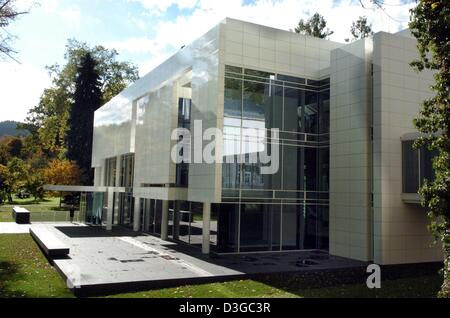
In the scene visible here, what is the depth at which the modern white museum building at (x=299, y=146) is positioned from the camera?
1730 centimetres

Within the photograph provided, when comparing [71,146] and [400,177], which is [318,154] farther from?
[71,146]

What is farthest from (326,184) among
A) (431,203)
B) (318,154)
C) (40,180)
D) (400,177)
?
(40,180)

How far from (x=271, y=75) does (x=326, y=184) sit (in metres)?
6.15

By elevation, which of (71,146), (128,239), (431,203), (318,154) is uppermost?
(71,146)

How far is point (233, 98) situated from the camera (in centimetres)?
1892

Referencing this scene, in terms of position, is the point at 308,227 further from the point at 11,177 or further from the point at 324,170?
the point at 11,177

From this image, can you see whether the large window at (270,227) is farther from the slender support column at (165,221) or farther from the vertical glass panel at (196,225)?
the slender support column at (165,221)

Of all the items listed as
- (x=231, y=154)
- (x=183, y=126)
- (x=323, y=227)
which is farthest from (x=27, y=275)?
(x=323, y=227)

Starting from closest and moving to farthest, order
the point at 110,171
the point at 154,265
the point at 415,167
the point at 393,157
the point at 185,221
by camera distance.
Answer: the point at 154,265
the point at 415,167
the point at 393,157
the point at 185,221
the point at 110,171

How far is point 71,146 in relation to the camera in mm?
55531

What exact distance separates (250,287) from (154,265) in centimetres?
427
